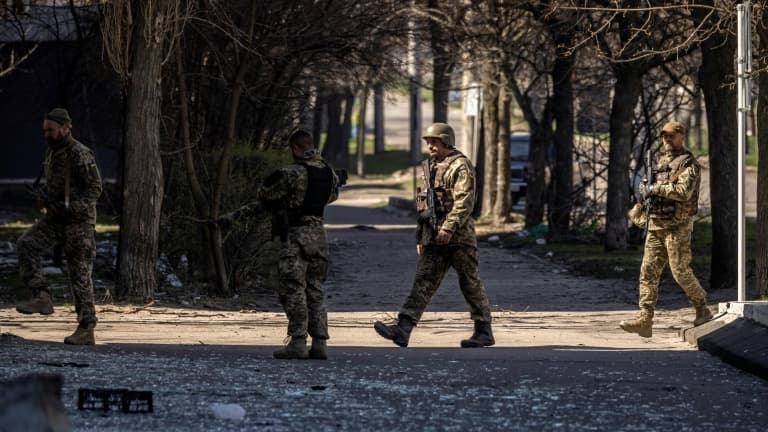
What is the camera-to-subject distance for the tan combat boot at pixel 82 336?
11148 mm

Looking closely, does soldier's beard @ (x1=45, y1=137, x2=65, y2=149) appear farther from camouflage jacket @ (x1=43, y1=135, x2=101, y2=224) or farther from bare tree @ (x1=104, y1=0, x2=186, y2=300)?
bare tree @ (x1=104, y1=0, x2=186, y2=300)

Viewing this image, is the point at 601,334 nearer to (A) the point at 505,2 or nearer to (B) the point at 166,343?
(B) the point at 166,343

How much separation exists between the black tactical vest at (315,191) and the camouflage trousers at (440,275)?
1.33 m

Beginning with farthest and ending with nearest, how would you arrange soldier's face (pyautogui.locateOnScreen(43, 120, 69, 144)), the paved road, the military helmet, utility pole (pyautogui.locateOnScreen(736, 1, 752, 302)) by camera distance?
utility pole (pyautogui.locateOnScreen(736, 1, 752, 302)), the military helmet, soldier's face (pyautogui.locateOnScreen(43, 120, 69, 144)), the paved road

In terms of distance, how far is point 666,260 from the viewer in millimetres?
12609

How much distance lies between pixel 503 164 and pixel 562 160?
553 cm

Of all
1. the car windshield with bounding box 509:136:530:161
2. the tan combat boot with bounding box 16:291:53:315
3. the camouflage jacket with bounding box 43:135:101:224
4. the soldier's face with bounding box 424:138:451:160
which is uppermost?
the car windshield with bounding box 509:136:530:161

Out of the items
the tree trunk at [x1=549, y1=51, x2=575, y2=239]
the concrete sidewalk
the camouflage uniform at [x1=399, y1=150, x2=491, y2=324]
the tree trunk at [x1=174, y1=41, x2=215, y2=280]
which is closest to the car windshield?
the tree trunk at [x1=549, y1=51, x2=575, y2=239]

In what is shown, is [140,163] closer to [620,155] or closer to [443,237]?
[443,237]

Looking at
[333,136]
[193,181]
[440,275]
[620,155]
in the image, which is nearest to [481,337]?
[440,275]

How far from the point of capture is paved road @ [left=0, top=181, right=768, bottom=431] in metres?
8.02

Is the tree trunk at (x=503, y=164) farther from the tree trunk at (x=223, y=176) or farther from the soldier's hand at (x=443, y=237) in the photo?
the soldier's hand at (x=443, y=237)

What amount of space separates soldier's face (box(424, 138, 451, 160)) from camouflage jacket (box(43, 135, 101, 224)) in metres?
2.69

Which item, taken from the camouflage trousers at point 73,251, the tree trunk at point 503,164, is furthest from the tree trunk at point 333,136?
the camouflage trousers at point 73,251
